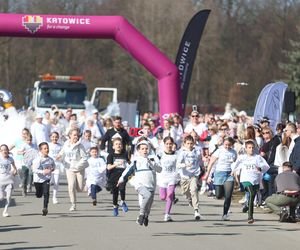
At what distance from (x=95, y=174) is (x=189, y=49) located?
428 inches

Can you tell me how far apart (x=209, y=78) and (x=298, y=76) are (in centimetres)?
1354

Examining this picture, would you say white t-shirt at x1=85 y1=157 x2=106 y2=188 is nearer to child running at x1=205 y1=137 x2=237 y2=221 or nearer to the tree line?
child running at x1=205 y1=137 x2=237 y2=221

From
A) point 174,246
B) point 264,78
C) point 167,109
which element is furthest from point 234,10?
point 174,246

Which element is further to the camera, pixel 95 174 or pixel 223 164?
pixel 95 174

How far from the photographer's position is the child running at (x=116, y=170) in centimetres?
1892

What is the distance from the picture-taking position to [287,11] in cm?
6153

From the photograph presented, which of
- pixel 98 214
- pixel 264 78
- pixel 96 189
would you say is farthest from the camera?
pixel 264 78

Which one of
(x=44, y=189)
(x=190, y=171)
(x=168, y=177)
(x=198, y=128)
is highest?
(x=198, y=128)

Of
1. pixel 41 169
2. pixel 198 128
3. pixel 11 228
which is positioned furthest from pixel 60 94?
pixel 11 228

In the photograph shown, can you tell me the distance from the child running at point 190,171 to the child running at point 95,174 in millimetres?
2549

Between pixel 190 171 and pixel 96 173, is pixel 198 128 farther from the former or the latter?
pixel 190 171

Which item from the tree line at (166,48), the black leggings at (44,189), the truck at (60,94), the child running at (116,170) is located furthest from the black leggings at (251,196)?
the tree line at (166,48)

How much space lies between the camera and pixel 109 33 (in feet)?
96.8

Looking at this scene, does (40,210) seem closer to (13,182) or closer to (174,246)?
(13,182)
